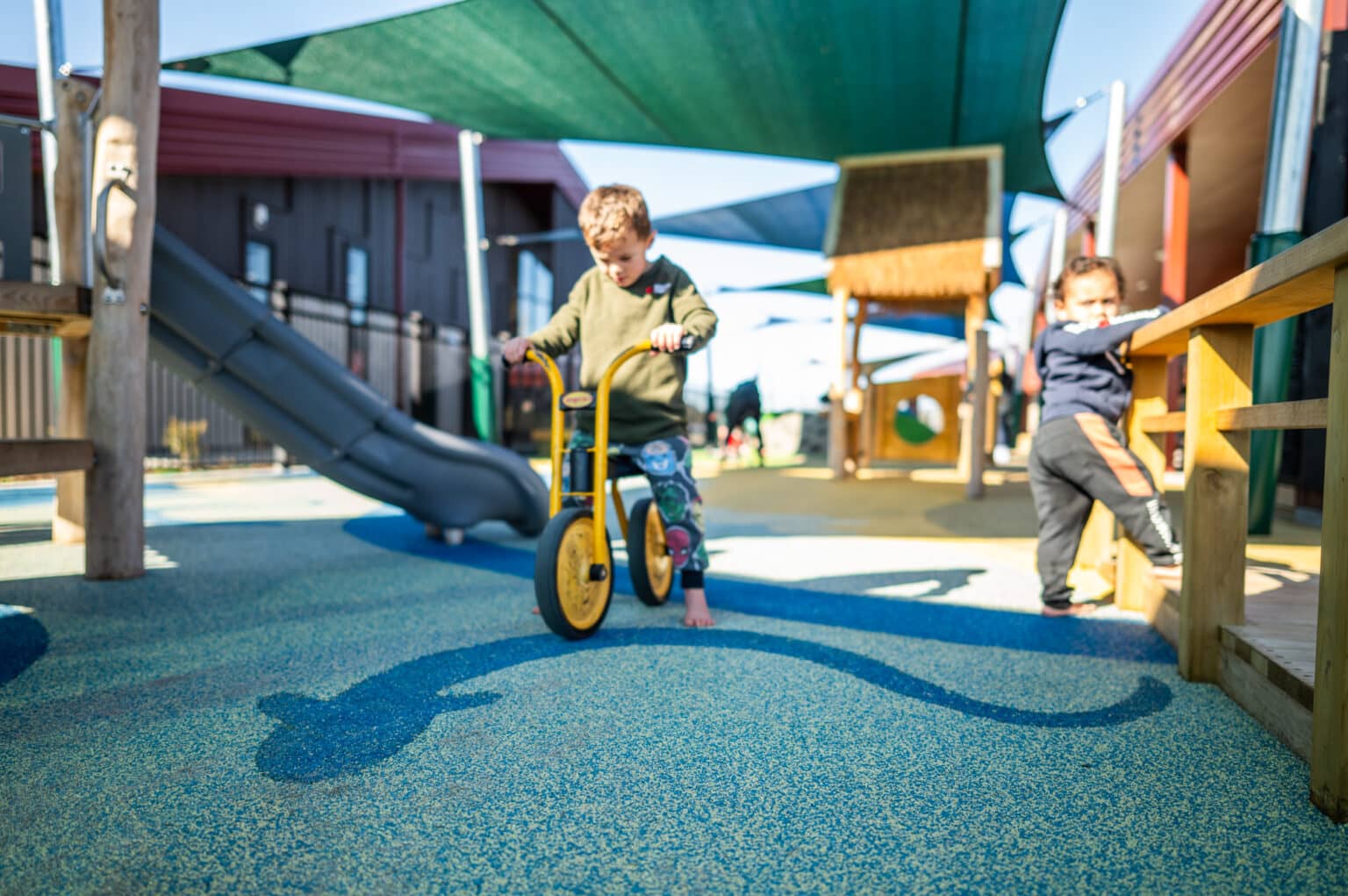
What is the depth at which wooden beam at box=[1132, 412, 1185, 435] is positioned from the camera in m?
2.16

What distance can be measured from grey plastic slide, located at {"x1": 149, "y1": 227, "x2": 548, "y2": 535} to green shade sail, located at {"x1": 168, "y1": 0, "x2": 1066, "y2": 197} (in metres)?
1.66

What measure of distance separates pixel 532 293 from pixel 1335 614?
644 inches

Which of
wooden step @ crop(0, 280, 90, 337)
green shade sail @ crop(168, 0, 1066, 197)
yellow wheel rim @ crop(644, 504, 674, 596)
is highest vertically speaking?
green shade sail @ crop(168, 0, 1066, 197)

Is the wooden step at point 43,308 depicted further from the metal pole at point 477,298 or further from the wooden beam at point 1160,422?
the metal pole at point 477,298

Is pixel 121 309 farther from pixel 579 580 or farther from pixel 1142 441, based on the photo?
pixel 1142 441

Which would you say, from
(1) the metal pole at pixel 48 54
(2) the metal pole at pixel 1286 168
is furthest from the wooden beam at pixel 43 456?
(2) the metal pole at pixel 1286 168

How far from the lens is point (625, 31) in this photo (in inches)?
152

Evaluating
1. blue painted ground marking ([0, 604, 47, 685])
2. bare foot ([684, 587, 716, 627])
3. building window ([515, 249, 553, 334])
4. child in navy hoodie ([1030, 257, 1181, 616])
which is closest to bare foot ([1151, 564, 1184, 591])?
child in navy hoodie ([1030, 257, 1181, 616])

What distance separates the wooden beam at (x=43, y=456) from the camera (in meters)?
2.05

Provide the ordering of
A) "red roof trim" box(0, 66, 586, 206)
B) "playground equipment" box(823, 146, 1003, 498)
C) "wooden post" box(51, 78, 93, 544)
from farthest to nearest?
1. "red roof trim" box(0, 66, 586, 206)
2. "playground equipment" box(823, 146, 1003, 498)
3. "wooden post" box(51, 78, 93, 544)

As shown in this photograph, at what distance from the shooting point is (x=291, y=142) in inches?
406

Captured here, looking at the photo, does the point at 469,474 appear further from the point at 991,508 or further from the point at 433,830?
the point at 991,508

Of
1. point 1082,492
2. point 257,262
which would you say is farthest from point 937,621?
point 257,262

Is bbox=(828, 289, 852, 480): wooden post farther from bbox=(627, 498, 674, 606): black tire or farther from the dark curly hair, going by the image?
bbox=(627, 498, 674, 606): black tire
